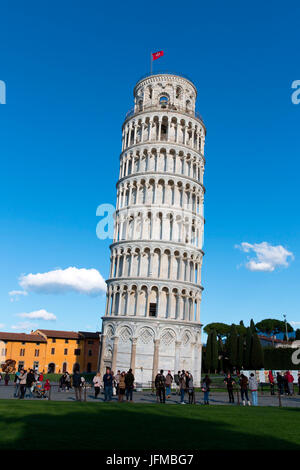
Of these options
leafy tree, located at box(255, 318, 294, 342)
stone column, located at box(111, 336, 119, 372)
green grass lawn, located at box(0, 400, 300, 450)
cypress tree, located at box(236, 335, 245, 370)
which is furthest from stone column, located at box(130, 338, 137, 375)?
leafy tree, located at box(255, 318, 294, 342)

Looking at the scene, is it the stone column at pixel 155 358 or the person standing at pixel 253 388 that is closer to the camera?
the person standing at pixel 253 388

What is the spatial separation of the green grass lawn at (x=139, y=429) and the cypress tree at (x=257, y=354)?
5751cm

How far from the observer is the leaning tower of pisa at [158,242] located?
163ft

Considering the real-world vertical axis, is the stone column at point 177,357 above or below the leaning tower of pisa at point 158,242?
below

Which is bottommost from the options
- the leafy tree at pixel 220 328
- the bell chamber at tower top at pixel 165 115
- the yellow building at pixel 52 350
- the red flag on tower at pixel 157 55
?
the yellow building at pixel 52 350

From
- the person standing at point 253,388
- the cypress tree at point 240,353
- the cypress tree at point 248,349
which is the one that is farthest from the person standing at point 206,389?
the cypress tree at point 240,353

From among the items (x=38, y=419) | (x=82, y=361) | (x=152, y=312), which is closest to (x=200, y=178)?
(x=152, y=312)

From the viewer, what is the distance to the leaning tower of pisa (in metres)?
49.5

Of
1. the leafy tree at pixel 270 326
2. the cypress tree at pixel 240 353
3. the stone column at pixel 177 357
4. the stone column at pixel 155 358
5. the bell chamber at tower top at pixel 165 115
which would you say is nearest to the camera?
the stone column at pixel 155 358

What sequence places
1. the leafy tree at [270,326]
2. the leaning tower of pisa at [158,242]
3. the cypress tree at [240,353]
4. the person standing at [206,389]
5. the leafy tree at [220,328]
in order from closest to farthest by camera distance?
the person standing at [206,389] → the leaning tower of pisa at [158,242] → the cypress tree at [240,353] → the leafy tree at [220,328] → the leafy tree at [270,326]

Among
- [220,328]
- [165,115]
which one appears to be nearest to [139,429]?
[165,115]

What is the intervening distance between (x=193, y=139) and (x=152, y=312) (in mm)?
25725

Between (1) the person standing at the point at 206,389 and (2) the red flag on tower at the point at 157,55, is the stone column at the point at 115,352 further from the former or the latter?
(2) the red flag on tower at the point at 157,55

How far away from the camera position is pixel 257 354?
72.9 metres
